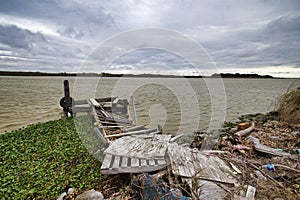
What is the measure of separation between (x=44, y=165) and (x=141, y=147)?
9.51ft

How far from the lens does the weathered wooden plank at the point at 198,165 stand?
12.6 ft

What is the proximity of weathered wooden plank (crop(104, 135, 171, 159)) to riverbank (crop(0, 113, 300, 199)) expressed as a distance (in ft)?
1.67

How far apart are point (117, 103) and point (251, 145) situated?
25.8 ft

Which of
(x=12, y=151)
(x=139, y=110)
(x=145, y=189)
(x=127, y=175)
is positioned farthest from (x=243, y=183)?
(x=139, y=110)

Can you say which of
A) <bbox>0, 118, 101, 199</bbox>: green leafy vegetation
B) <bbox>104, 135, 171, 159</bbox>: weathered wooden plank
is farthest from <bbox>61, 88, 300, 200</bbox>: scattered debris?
<bbox>0, 118, 101, 199</bbox>: green leafy vegetation

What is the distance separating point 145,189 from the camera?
348 centimetres

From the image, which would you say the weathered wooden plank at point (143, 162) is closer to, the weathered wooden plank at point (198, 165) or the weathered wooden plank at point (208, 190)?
the weathered wooden plank at point (198, 165)

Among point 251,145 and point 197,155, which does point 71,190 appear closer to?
point 197,155

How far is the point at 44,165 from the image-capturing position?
18.8ft

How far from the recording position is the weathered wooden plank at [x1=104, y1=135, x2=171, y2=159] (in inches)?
175

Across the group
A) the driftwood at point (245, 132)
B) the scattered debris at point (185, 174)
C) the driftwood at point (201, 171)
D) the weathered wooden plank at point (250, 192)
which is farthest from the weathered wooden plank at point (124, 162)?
the driftwood at point (245, 132)

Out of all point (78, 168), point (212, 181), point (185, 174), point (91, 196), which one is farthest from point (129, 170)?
point (78, 168)

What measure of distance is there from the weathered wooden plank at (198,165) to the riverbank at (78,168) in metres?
0.31

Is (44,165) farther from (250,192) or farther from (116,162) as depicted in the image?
(250,192)
